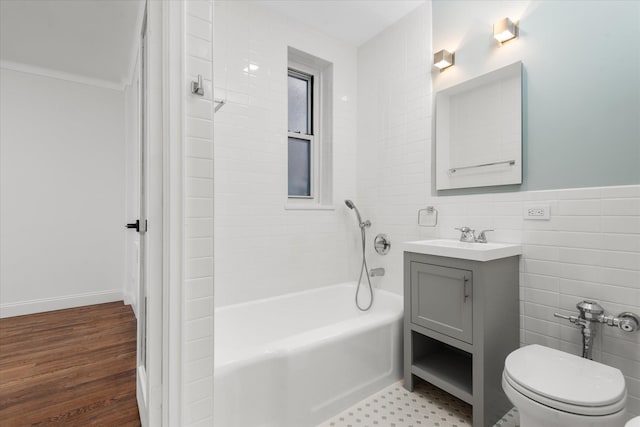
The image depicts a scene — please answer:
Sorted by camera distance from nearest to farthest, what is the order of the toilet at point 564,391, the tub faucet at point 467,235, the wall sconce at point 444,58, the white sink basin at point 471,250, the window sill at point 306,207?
the toilet at point 564,391 < the white sink basin at point 471,250 < the tub faucet at point 467,235 < the wall sconce at point 444,58 < the window sill at point 306,207

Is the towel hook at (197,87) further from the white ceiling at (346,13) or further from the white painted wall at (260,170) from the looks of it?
the white ceiling at (346,13)

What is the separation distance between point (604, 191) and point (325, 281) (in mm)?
1897

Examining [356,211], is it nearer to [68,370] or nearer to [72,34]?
[68,370]

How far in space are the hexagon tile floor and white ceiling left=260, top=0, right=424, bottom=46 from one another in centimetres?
271

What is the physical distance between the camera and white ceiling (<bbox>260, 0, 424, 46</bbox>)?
2.19 meters

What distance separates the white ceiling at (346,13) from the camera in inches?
86.0

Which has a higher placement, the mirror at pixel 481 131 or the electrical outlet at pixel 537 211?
the mirror at pixel 481 131

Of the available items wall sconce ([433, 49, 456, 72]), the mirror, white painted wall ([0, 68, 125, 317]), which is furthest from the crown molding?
the mirror

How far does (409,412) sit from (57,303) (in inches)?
145

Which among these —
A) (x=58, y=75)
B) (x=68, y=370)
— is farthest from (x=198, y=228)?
(x=58, y=75)

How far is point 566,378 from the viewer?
3.71 feet

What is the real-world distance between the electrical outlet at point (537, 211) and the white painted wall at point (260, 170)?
4.64 feet

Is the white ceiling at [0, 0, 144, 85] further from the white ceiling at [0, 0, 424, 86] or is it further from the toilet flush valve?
the toilet flush valve

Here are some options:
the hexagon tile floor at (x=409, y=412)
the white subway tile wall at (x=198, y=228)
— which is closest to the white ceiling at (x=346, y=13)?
the white subway tile wall at (x=198, y=228)
